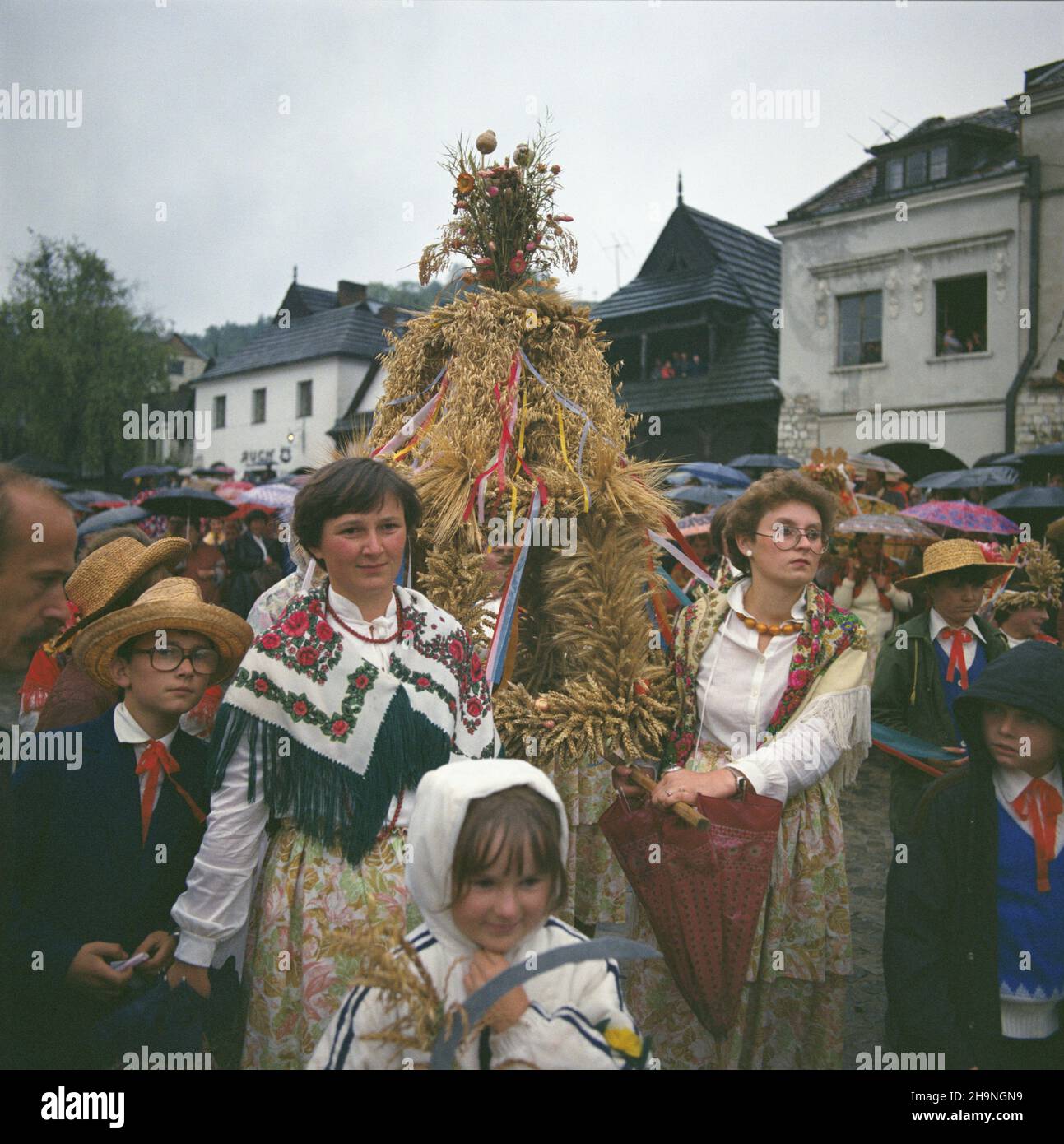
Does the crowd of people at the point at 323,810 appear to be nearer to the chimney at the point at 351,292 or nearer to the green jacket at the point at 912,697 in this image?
the green jacket at the point at 912,697

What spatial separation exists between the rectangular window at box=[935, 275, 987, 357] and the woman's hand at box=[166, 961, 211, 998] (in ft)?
58.3

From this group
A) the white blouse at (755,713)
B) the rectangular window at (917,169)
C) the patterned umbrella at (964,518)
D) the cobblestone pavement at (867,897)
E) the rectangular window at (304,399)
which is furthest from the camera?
the rectangular window at (304,399)

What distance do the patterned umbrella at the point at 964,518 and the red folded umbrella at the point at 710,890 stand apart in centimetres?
522

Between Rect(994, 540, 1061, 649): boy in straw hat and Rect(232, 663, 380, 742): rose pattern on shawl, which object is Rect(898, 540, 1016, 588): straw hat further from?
Rect(232, 663, 380, 742): rose pattern on shawl

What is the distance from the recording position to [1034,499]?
8602 mm

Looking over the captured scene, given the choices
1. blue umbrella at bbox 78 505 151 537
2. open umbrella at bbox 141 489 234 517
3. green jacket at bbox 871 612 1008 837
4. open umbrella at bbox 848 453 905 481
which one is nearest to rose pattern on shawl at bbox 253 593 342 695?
green jacket at bbox 871 612 1008 837

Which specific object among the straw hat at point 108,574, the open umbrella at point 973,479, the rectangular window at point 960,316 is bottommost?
the straw hat at point 108,574

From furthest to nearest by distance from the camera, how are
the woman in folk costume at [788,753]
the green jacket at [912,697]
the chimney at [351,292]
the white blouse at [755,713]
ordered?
the chimney at [351,292] → the green jacket at [912,697] → the woman in folk costume at [788,753] → the white blouse at [755,713]

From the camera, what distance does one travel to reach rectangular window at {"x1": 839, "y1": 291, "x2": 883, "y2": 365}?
721 inches

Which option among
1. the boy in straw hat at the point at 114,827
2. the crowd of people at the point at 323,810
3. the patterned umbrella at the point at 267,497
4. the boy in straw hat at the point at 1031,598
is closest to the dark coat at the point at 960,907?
the crowd of people at the point at 323,810

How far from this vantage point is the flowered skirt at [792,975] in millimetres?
2852

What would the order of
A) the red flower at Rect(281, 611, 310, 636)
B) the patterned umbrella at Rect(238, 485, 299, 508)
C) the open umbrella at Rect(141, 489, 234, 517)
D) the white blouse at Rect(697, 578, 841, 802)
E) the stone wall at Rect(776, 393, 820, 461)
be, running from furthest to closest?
1. the stone wall at Rect(776, 393, 820, 461)
2. the patterned umbrella at Rect(238, 485, 299, 508)
3. the open umbrella at Rect(141, 489, 234, 517)
4. the white blouse at Rect(697, 578, 841, 802)
5. the red flower at Rect(281, 611, 310, 636)

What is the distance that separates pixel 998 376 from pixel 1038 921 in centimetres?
1642
